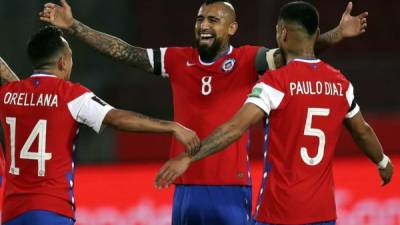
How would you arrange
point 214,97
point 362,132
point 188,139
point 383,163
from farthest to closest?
point 214,97 → point 383,163 → point 362,132 → point 188,139

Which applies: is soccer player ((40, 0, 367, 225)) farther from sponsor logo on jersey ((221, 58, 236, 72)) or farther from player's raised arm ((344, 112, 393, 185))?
player's raised arm ((344, 112, 393, 185))

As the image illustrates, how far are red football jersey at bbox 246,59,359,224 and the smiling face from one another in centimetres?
101

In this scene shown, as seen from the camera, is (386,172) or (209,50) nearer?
(386,172)

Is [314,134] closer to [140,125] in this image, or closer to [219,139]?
[219,139]

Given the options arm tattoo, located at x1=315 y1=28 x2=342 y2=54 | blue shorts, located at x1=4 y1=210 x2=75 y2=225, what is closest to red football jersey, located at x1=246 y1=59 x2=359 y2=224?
arm tattoo, located at x1=315 y1=28 x2=342 y2=54

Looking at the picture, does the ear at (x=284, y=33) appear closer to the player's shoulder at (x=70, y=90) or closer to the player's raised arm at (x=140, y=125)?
the player's raised arm at (x=140, y=125)

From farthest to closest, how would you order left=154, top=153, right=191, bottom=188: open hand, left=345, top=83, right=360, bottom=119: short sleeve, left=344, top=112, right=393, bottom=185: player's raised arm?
left=344, top=112, right=393, bottom=185: player's raised arm < left=345, top=83, right=360, bottom=119: short sleeve < left=154, top=153, right=191, bottom=188: open hand

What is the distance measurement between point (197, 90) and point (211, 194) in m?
0.68

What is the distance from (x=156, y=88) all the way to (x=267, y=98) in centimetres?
722

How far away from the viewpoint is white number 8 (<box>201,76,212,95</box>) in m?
6.50

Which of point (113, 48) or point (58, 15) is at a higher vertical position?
point (58, 15)

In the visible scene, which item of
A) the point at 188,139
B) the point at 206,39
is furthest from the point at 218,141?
the point at 206,39

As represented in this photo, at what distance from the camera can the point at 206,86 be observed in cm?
651

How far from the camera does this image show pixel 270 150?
5574mm
